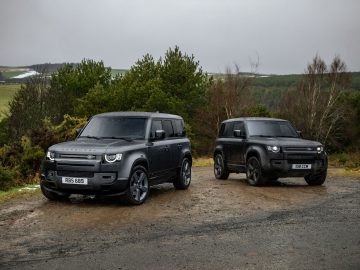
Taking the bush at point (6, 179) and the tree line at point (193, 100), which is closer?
the bush at point (6, 179)

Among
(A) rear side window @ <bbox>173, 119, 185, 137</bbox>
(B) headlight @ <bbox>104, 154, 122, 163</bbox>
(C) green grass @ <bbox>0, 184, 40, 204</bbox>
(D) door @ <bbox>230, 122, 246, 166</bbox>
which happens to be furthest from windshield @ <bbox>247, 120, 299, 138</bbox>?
(C) green grass @ <bbox>0, 184, 40, 204</bbox>

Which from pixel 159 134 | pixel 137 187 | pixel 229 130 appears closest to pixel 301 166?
pixel 229 130

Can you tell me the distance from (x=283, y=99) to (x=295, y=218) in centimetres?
6187

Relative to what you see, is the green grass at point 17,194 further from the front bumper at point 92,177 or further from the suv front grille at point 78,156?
the suv front grille at point 78,156

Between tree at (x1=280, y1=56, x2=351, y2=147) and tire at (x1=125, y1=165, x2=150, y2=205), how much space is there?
1639 inches

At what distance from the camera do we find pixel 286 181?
15.7m

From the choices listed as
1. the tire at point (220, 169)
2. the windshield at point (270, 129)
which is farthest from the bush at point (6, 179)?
the windshield at point (270, 129)

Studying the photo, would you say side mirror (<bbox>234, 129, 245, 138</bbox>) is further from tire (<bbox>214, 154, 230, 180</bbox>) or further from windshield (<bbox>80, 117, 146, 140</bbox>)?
Answer: windshield (<bbox>80, 117, 146, 140</bbox>)

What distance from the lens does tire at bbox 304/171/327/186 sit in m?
14.0

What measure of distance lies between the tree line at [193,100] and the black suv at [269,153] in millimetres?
29740

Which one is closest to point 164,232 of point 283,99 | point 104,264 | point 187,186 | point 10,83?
point 104,264

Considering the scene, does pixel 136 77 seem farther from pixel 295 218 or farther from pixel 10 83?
pixel 10 83

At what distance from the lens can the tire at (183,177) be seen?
1259cm

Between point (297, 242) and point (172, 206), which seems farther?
point (172, 206)
